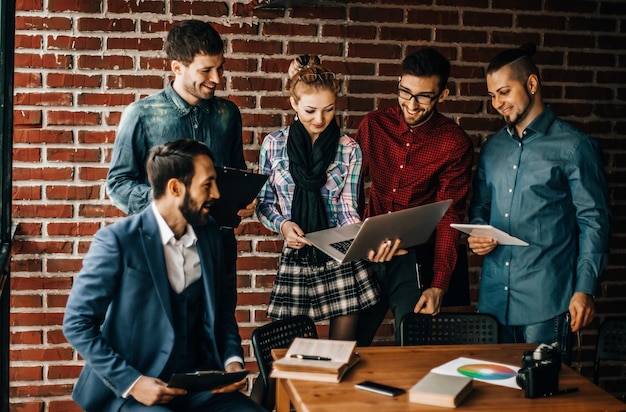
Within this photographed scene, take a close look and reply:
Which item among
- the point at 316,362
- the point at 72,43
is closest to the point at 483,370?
the point at 316,362

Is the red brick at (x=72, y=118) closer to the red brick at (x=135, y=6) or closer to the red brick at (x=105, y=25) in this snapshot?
the red brick at (x=105, y=25)

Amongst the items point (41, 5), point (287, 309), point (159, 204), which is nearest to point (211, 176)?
point (159, 204)

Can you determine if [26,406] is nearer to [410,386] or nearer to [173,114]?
[173,114]

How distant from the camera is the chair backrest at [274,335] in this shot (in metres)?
2.72

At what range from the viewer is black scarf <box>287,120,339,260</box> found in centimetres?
307

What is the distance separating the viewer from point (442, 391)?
213 cm

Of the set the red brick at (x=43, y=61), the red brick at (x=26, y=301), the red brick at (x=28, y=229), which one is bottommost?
the red brick at (x=26, y=301)

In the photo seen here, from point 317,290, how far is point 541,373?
45.7 inches

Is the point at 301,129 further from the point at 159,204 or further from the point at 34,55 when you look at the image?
the point at 34,55

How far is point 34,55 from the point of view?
3.56m

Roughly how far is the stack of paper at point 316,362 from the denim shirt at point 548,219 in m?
0.98

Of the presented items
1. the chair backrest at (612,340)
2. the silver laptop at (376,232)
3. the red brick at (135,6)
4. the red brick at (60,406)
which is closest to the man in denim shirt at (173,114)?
the silver laptop at (376,232)

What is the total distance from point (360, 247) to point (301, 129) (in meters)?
0.58

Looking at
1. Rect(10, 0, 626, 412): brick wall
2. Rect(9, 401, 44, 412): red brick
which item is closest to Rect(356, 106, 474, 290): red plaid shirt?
Rect(10, 0, 626, 412): brick wall
